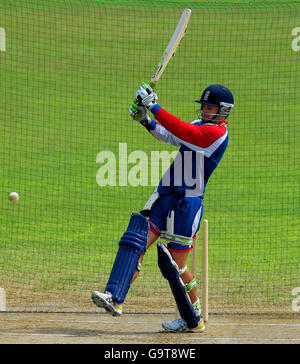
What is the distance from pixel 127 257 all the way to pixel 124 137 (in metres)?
9.73

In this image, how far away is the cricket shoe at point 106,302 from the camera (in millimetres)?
5742

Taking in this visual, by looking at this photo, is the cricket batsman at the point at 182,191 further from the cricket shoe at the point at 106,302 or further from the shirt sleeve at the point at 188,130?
the cricket shoe at the point at 106,302

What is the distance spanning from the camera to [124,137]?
620 inches

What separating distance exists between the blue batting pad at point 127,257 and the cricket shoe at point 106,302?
0.14 ft

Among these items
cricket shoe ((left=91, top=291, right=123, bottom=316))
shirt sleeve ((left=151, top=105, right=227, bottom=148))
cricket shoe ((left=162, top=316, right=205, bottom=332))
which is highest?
shirt sleeve ((left=151, top=105, right=227, bottom=148))

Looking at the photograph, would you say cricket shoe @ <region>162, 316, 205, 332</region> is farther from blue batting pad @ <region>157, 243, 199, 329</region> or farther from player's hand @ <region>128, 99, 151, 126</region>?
player's hand @ <region>128, 99, 151, 126</region>

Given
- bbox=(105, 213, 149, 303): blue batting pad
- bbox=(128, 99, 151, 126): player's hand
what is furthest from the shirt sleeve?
bbox=(105, 213, 149, 303): blue batting pad

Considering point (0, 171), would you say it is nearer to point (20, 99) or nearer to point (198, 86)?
point (20, 99)

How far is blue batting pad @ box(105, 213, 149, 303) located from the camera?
19.7ft

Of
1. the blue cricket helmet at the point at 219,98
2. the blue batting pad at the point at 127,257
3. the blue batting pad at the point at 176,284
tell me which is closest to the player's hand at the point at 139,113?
the blue cricket helmet at the point at 219,98

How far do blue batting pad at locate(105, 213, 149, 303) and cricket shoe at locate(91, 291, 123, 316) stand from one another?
44mm

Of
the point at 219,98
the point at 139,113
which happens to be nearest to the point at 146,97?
the point at 139,113

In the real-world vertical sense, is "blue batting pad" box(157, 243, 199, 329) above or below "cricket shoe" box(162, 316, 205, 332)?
above

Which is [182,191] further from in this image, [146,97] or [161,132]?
[146,97]
